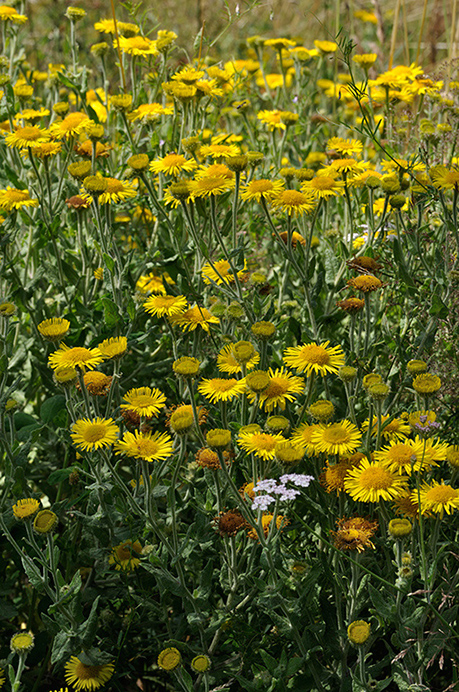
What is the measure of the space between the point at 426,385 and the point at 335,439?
252 millimetres

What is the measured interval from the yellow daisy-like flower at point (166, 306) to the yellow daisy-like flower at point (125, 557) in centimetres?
66

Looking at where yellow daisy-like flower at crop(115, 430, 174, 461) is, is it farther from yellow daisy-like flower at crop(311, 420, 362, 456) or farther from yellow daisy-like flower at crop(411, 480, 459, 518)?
yellow daisy-like flower at crop(411, 480, 459, 518)

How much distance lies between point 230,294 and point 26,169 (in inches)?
48.4

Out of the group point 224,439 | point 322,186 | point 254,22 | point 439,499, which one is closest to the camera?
point 224,439

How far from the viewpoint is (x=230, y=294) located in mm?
2207

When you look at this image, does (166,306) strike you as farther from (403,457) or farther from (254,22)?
(254,22)

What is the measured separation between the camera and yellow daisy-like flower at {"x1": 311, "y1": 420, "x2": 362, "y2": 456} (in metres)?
1.80

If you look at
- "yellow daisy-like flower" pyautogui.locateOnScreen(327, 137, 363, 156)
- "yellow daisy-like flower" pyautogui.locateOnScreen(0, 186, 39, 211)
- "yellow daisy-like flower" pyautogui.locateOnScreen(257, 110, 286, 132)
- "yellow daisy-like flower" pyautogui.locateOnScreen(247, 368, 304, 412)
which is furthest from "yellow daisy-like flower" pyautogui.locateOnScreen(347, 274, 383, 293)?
"yellow daisy-like flower" pyautogui.locateOnScreen(257, 110, 286, 132)

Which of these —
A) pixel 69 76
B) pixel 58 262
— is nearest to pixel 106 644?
pixel 58 262

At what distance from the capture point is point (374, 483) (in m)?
1.73

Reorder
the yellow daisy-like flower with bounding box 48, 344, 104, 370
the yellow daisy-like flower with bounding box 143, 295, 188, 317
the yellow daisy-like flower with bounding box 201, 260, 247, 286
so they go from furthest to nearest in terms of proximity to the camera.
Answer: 1. the yellow daisy-like flower with bounding box 201, 260, 247, 286
2. the yellow daisy-like flower with bounding box 143, 295, 188, 317
3. the yellow daisy-like flower with bounding box 48, 344, 104, 370

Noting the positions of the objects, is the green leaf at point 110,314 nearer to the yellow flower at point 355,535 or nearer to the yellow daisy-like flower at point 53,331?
the yellow daisy-like flower at point 53,331

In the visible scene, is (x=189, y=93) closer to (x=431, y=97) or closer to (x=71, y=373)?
(x=431, y=97)

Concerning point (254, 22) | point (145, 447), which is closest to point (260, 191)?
point (145, 447)
